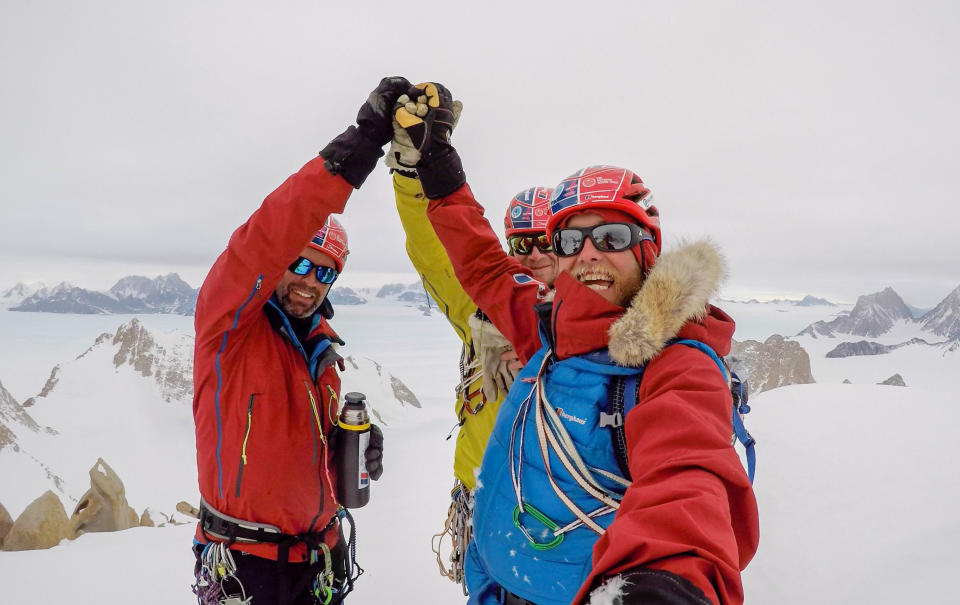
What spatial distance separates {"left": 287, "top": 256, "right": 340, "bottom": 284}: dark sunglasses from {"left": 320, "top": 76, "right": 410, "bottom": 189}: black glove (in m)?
1.11

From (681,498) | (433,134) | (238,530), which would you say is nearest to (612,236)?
(433,134)

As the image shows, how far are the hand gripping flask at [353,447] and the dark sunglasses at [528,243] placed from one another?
6.18 ft

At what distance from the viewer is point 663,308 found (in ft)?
6.55

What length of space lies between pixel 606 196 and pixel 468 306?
5.37 feet

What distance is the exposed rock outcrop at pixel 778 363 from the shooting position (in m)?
36.5

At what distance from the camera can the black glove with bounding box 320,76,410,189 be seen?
2615 mm

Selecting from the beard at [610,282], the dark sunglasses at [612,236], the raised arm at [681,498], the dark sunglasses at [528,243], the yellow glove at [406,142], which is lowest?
the raised arm at [681,498]

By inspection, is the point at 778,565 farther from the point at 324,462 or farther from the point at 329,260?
the point at 329,260

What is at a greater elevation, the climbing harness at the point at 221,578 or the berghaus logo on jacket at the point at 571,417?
the berghaus logo on jacket at the point at 571,417

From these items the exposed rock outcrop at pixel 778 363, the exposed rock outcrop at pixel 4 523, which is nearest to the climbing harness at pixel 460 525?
the exposed rock outcrop at pixel 4 523

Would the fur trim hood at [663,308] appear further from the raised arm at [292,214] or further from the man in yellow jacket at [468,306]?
the raised arm at [292,214]

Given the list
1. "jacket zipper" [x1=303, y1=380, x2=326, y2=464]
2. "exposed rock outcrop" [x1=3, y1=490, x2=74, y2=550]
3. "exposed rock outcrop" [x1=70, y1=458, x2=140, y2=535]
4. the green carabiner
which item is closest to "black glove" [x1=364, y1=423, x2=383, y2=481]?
Answer: "jacket zipper" [x1=303, y1=380, x2=326, y2=464]

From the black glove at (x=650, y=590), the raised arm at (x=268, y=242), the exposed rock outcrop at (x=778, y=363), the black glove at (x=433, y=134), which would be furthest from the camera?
the exposed rock outcrop at (x=778, y=363)

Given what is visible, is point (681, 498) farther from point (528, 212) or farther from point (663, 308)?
point (528, 212)
